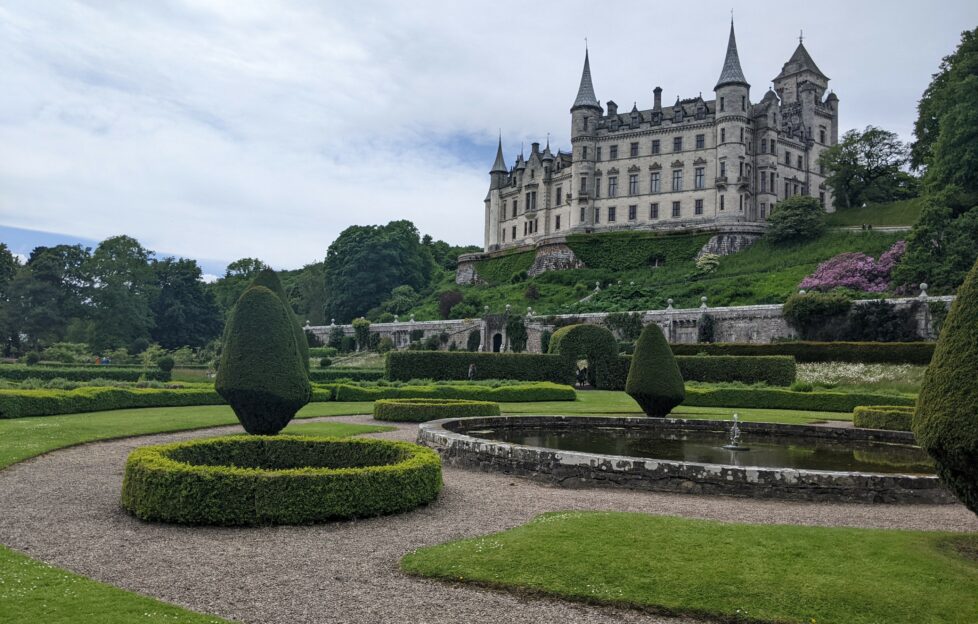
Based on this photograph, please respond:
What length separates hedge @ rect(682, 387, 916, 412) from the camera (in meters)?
28.7

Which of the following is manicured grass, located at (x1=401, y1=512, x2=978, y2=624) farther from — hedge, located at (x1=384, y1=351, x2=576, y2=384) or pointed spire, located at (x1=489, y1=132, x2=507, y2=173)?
pointed spire, located at (x1=489, y1=132, x2=507, y2=173)

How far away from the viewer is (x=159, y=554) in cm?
751

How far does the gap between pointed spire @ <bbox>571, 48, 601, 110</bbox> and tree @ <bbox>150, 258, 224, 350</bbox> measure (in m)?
44.2

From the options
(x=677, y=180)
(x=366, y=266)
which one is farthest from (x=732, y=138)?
(x=366, y=266)

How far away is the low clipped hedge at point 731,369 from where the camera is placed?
35250mm

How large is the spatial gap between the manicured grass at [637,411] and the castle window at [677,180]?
163 ft

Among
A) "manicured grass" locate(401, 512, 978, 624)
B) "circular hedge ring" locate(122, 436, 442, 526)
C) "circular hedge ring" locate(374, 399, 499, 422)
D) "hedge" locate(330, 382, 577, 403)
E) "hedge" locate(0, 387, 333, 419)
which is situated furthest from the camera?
"hedge" locate(330, 382, 577, 403)

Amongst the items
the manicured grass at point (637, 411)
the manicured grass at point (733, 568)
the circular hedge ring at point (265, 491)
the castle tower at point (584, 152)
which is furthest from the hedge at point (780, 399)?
the castle tower at point (584, 152)

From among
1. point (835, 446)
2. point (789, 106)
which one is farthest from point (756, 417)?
point (789, 106)

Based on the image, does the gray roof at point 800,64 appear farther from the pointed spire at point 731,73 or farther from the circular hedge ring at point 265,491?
the circular hedge ring at point 265,491

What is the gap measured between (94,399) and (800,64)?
266 ft

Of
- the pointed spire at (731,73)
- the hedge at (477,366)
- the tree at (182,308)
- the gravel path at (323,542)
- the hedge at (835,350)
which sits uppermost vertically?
the pointed spire at (731,73)

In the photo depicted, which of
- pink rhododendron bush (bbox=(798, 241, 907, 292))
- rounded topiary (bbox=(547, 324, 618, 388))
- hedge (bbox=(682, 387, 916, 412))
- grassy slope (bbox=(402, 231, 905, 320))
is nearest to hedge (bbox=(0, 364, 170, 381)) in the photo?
rounded topiary (bbox=(547, 324, 618, 388))

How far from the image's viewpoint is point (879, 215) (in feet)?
212
